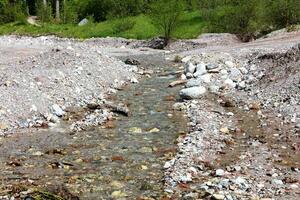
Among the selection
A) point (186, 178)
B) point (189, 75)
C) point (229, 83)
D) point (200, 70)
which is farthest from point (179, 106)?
point (186, 178)

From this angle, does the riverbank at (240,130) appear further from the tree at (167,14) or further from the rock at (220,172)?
the tree at (167,14)

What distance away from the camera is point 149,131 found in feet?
58.3

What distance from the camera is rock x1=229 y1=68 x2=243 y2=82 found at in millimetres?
25225

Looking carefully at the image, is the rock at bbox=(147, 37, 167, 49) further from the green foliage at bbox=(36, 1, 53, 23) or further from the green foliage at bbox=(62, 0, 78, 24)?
the green foliage at bbox=(36, 1, 53, 23)

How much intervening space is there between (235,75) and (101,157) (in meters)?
12.2

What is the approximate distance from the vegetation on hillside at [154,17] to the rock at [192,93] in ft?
67.7

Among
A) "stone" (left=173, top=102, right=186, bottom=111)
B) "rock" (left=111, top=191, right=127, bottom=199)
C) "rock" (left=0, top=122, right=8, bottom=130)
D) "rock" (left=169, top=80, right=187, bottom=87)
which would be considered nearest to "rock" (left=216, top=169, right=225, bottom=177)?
"rock" (left=111, top=191, right=127, bottom=199)

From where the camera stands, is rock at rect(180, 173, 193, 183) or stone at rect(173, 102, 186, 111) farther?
stone at rect(173, 102, 186, 111)

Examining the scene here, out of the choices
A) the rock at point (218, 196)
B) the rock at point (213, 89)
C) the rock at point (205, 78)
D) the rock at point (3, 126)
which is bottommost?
the rock at point (213, 89)

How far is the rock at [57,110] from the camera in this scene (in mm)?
19481

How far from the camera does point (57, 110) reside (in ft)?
64.4

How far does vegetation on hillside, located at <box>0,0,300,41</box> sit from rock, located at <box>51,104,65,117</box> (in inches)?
942

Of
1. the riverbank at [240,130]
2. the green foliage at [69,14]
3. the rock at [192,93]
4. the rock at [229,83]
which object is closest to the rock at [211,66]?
the riverbank at [240,130]

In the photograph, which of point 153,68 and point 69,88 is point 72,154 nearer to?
point 69,88
